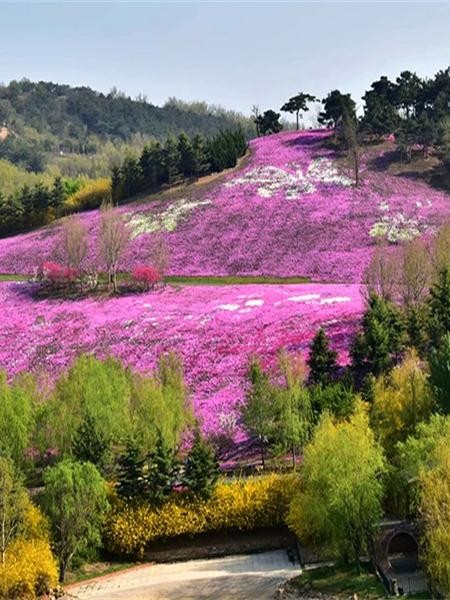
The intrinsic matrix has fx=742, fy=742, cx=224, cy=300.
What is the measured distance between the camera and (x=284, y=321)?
194ft

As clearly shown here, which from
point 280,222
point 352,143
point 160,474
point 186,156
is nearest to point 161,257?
point 280,222

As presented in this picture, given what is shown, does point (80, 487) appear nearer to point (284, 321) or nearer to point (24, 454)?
point (24, 454)

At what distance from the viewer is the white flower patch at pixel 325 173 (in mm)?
97438

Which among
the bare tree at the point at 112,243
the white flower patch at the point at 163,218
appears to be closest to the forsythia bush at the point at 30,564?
the bare tree at the point at 112,243

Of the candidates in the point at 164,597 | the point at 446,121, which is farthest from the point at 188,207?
the point at 164,597

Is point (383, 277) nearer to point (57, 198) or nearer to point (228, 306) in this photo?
point (228, 306)

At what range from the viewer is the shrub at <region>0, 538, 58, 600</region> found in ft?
106

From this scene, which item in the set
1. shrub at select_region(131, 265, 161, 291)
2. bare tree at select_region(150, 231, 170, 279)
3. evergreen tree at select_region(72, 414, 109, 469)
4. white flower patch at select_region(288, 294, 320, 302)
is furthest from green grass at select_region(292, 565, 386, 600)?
bare tree at select_region(150, 231, 170, 279)

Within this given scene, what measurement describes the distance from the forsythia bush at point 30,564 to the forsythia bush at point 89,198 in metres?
75.3

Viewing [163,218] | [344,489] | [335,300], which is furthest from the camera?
[163,218]

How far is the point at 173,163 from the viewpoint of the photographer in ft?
347

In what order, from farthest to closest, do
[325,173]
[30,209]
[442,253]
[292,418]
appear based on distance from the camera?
[30,209]
[325,173]
[442,253]
[292,418]

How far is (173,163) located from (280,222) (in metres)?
24.8

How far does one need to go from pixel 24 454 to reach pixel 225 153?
72.0m
